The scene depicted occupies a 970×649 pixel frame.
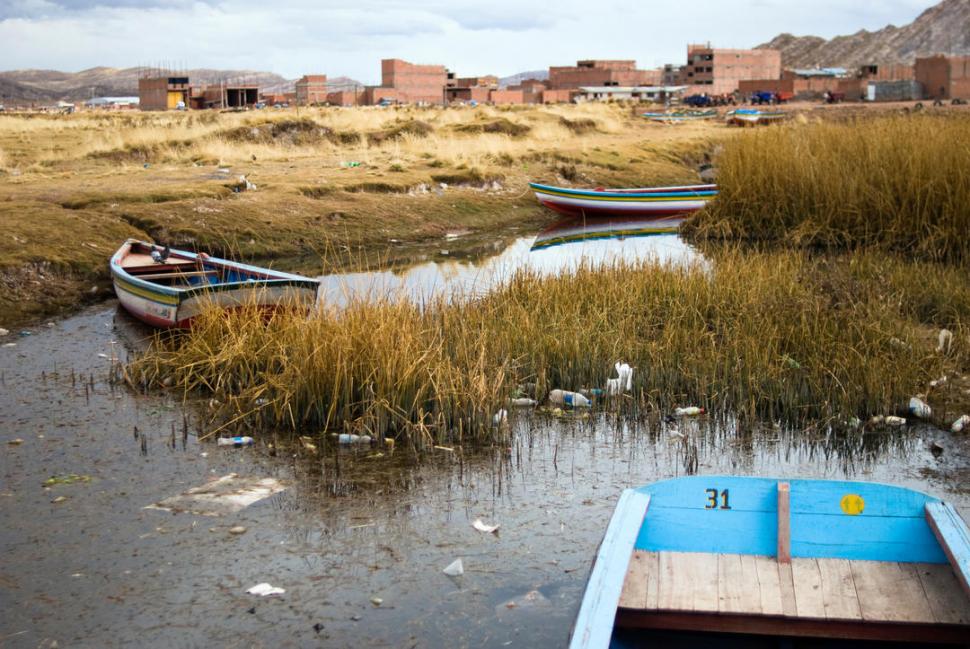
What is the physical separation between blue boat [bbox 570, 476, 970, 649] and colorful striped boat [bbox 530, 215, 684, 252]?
42.1ft

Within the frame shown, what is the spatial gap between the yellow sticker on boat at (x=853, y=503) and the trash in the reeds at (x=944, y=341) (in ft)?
14.9

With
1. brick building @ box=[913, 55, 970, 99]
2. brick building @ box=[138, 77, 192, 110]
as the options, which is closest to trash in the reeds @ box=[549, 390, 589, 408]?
brick building @ box=[913, 55, 970, 99]

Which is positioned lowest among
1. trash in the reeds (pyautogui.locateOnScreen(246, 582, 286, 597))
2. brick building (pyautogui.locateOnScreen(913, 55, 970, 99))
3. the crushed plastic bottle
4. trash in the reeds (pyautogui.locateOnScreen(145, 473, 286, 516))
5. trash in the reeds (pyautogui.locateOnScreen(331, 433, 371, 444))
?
trash in the reeds (pyautogui.locateOnScreen(246, 582, 286, 597))

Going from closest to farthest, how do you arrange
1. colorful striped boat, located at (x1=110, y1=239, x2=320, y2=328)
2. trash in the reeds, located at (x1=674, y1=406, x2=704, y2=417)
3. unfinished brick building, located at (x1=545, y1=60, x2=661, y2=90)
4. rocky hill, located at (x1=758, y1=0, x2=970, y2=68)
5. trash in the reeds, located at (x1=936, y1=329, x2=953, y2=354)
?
trash in the reeds, located at (x1=674, y1=406, x2=704, y2=417) < trash in the reeds, located at (x1=936, y1=329, x2=953, y2=354) < colorful striped boat, located at (x1=110, y1=239, x2=320, y2=328) < unfinished brick building, located at (x1=545, y1=60, x2=661, y2=90) < rocky hill, located at (x1=758, y1=0, x2=970, y2=68)

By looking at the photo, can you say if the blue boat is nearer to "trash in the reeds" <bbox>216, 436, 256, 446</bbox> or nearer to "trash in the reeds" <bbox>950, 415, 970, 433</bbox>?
"trash in the reeds" <bbox>950, 415, 970, 433</bbox>

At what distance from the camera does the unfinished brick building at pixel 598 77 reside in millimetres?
97500

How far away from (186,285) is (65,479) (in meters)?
4.69

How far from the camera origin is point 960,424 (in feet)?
23.5

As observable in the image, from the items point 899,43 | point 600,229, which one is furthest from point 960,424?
point 899,43

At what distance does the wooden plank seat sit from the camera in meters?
4.04

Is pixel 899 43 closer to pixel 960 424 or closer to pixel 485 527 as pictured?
pixel 960 424

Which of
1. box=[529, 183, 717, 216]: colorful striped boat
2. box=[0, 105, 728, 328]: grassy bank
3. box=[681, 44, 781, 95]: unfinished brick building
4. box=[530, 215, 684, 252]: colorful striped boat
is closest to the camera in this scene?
box=[0, 105, 728, 328]: grassy bank

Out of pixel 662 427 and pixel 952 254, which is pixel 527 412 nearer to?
pixel 662 427

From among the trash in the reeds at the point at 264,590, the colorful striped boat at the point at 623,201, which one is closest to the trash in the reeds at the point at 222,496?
the trash in the reeds at the point at 264,590
